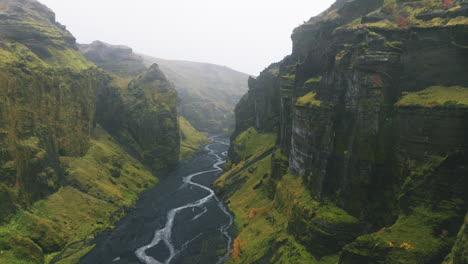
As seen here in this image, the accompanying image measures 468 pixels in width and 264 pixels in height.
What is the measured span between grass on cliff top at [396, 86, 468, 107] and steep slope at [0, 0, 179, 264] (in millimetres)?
78691

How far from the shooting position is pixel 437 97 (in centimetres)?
4559

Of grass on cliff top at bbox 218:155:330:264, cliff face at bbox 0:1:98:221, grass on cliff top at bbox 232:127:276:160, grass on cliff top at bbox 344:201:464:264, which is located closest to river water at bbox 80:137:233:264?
grass on cliff top at bbox 218:155:330:264

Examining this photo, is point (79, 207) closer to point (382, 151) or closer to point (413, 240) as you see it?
point (382, 151)

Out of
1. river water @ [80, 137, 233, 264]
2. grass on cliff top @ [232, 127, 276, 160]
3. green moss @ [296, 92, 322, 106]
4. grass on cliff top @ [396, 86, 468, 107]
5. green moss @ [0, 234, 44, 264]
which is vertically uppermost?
grass on cliff top @ [396, 86, 468, 107]

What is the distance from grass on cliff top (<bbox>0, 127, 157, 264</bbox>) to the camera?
241ft

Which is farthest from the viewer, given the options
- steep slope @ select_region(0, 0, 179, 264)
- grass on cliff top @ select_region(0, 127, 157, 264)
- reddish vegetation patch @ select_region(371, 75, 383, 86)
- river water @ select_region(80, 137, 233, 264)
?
steep slope @ select_region(0, 0, 179, 264)

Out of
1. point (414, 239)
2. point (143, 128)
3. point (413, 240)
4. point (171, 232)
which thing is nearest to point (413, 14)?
point (414, 239)

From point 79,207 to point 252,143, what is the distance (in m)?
86.7

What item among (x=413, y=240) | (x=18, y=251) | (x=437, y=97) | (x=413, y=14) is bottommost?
(x=18, y=251)

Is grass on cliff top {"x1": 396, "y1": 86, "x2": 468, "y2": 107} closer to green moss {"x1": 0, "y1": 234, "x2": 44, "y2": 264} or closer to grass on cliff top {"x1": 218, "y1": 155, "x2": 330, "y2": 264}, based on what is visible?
grass on cliff top {"x1": 218, "y1": 155, "x2": 330, "y2": 264}

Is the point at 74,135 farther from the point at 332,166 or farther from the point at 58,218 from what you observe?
the point at 332,166

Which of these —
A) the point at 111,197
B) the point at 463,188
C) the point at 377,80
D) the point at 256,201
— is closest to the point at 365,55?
the point at 377,80

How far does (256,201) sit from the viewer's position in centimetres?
10700

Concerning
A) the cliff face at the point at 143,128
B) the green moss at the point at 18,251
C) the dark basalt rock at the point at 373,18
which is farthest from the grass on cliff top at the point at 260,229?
the cliff face at the point at 143,128
